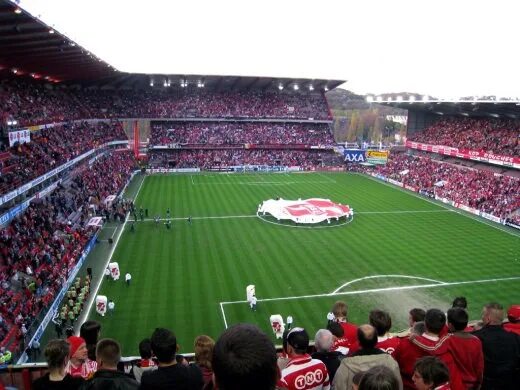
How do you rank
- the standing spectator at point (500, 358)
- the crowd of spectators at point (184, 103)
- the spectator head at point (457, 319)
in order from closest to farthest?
the spectator head at point (457, 319) < the standing spectator at point (500, 358) < the crowd of spectators at point (184, 103)

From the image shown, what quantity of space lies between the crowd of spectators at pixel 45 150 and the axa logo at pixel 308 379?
2555 cm

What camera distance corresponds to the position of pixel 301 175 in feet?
223

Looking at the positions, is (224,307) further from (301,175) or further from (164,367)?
(301,175)

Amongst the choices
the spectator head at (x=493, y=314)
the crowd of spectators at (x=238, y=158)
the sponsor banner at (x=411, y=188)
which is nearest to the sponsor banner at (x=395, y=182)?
the sponsor banner at (x=411, y=188)

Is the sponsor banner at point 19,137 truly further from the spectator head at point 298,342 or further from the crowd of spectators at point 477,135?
the crowd of spectators at point 477,135

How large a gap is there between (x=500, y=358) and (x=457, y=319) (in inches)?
35.0

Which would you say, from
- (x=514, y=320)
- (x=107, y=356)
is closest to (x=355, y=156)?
(x=514, y=320)

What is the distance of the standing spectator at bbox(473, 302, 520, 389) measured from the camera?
6.00 metres

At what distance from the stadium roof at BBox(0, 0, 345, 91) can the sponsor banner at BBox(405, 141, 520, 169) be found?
22.2 meters

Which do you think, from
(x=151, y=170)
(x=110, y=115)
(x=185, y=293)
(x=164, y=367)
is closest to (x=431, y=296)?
(x=185, y=293)

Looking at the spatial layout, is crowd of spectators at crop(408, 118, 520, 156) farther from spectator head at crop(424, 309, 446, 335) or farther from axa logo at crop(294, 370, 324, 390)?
axa logo at crop(294, 370, 324, 390)

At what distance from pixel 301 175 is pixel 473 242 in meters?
35.2

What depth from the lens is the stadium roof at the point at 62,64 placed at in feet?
91.7

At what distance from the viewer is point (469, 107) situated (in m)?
60.1
